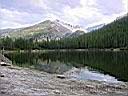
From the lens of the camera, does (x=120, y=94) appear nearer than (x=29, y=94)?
No

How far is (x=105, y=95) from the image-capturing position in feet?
83.0

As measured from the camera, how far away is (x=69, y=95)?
2283 cm

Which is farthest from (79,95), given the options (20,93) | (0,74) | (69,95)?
(0,74)

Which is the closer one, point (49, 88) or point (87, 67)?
point (49, 88)

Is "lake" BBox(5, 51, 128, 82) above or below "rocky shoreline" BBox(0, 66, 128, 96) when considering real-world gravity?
below

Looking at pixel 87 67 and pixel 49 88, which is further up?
pixel 49 88

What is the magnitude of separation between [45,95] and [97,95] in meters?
5.00

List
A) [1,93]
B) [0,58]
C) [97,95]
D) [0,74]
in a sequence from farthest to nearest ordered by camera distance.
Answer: [0,58], [0,74], [97,95], [1,93]

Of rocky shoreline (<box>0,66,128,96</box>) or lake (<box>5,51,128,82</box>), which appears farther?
lake (<box>5,51,128,82</box>)

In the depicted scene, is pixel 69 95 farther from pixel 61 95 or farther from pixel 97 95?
pixel 97 95

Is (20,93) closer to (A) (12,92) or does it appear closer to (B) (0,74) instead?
(A) (12,92)

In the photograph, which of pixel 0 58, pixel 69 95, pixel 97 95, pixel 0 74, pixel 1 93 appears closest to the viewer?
pixel 1 93

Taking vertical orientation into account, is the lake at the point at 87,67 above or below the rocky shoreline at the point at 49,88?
below

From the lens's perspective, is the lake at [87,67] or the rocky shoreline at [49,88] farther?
the lake at [87,67]
